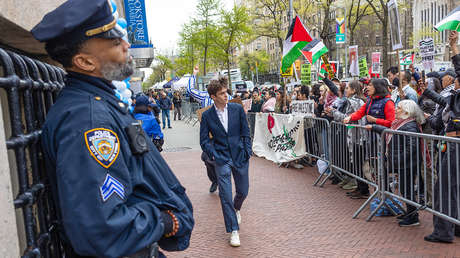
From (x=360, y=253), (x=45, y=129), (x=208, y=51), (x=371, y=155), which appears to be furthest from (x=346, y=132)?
(x=208, y=51)

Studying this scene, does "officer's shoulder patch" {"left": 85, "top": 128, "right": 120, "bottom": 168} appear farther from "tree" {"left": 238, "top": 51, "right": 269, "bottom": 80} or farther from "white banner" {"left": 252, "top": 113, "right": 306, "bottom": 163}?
"tree" {"left": 238, "top": 51, "right": 269, "bottom": 80}

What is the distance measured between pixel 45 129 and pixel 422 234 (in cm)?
503

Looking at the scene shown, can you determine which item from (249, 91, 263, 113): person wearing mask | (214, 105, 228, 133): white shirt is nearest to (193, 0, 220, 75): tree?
(249, 91, 263, 113): person wearing mask

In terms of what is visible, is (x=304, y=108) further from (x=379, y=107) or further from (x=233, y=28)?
(x=233, y=28)

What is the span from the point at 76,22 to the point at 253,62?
77.2 metres

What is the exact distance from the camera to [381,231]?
5.39m

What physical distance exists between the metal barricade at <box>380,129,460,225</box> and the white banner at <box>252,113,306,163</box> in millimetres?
3686

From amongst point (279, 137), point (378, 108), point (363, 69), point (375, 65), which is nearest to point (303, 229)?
point (378, 108)

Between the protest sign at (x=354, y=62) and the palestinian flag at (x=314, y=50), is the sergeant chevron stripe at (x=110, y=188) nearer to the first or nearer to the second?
the palestinian flag at (x=314, y=50)

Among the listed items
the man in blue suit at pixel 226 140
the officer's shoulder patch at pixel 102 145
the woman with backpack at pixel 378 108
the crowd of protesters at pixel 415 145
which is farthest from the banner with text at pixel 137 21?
the officer's shoulder patch at pixel 102 145

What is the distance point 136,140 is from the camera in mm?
1709

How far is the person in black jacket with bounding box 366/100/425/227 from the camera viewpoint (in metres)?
5.26

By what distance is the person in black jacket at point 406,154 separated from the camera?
5.26m

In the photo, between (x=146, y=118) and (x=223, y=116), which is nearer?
(x=223, y=116)
